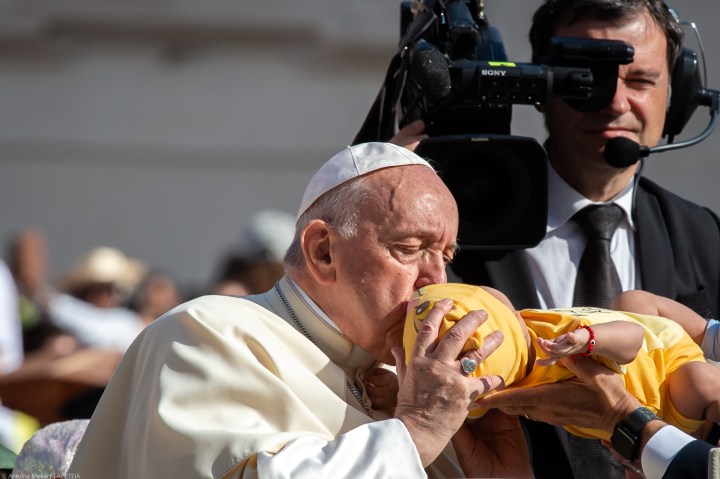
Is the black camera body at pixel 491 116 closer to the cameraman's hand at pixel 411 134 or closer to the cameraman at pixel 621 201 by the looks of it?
the cameraman's hand at pixel 411 134

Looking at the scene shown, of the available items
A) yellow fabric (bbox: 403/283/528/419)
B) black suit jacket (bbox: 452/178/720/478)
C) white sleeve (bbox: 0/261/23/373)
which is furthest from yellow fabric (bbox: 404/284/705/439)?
white sleeve (bbox: 0/261/23/373)

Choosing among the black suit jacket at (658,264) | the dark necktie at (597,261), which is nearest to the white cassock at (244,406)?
the black suit jacket at (658,264)

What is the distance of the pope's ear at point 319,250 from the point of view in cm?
321

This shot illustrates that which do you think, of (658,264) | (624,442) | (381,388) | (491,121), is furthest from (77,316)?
(624,442)

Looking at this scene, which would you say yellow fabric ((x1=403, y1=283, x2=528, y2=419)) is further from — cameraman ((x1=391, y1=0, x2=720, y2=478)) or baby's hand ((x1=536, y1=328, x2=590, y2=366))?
cameraman ((x1=391, y1=0, x2=720, y2=478))

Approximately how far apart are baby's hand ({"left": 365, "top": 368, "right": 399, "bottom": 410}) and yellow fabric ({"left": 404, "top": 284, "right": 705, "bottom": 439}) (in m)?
0.21

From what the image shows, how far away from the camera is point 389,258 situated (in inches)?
124

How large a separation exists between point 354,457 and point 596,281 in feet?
5.09

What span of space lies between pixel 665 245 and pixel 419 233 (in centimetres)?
141

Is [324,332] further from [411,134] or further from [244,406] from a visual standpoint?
[411,134]

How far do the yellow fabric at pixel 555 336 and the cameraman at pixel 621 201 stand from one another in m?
0.67

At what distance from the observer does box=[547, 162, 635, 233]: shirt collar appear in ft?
14.2

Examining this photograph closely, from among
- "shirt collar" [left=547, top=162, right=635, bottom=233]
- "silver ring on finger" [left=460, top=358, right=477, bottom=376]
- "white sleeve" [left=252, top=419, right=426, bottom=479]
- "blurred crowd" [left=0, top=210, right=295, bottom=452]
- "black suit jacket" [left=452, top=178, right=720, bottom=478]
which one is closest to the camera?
"white sleeve" [left=252, top=419, right=426, bottom=479]

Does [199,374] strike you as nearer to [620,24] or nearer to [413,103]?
[413,103]
